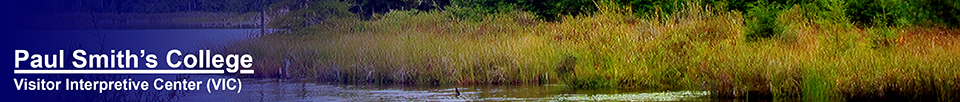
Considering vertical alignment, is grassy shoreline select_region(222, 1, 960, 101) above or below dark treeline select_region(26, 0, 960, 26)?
below

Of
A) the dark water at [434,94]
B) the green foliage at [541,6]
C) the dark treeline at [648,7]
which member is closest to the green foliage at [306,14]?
the dark treeline at [648,7]

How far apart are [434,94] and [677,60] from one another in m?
2.32

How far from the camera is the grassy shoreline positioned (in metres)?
9.26

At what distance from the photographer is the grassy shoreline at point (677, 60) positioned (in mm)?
9258

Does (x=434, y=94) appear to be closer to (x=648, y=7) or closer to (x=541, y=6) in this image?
(x=648, y=7)

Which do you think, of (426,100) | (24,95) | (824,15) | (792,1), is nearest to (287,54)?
(426,100)

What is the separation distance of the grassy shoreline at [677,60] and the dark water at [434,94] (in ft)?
0.89

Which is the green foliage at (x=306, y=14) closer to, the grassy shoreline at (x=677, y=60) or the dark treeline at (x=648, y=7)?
the dark treeline at (x=648, y=7)

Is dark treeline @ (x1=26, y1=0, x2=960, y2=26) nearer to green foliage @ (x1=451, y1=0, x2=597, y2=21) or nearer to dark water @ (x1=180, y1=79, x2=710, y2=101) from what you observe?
green foliage @ (x1=451, y1=0, x2=597, y2=21)

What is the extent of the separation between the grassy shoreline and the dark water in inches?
10.6

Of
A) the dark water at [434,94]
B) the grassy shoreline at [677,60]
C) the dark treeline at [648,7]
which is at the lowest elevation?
the dark water at [434,94]

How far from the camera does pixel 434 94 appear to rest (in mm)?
11234

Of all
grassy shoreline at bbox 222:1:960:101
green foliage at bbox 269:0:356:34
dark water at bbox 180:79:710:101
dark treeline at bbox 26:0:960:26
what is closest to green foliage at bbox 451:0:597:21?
dark treeline at bbox 26:0:960:26

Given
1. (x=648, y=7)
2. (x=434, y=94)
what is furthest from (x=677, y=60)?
(x=648, y=7)
